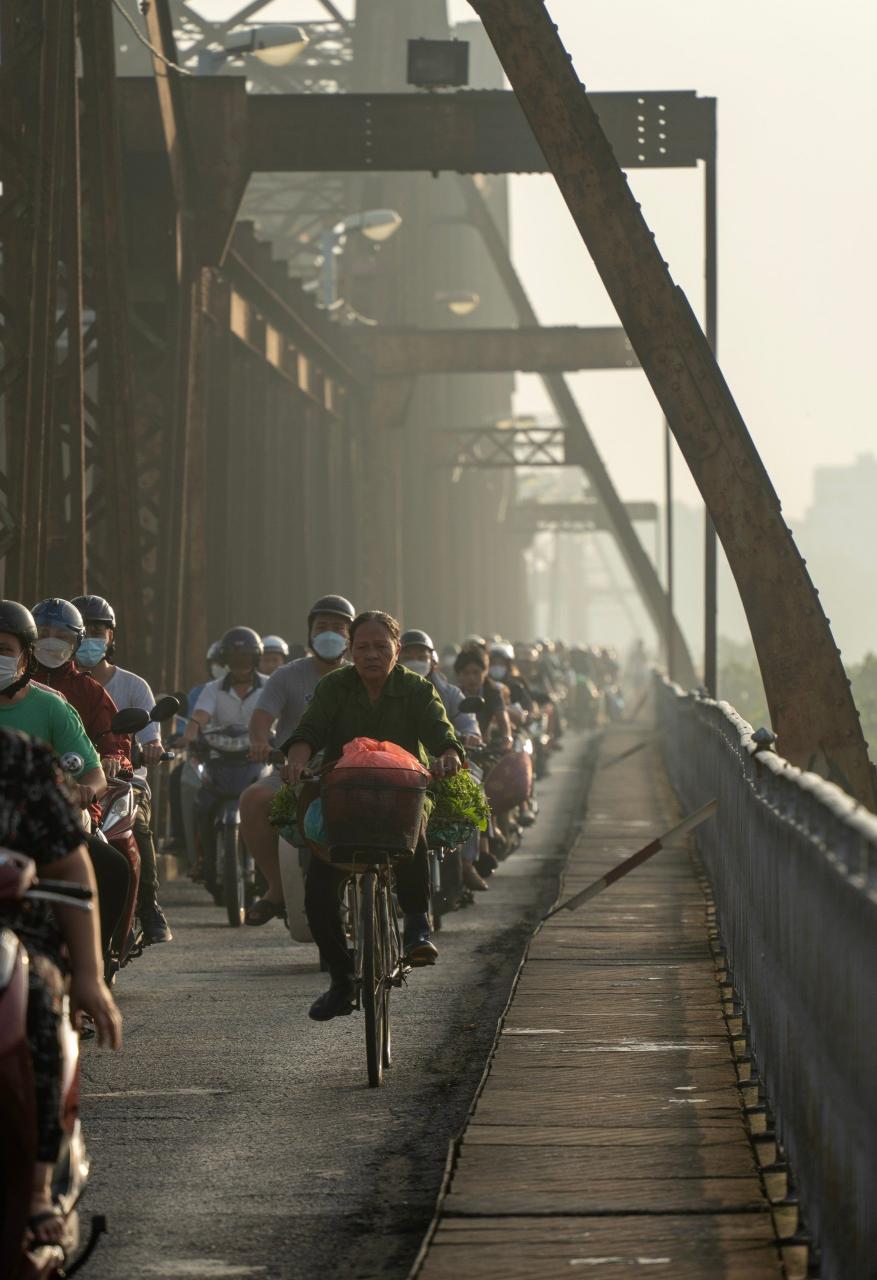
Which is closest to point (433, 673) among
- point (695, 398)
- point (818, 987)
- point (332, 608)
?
point (695, 398)

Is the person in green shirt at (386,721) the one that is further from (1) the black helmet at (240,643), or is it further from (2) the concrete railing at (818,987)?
(1) the black helmet at (240,643)

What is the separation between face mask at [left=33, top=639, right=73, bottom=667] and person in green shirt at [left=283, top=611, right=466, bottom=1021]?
1187 mm

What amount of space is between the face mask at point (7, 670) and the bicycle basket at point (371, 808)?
60.2 inches

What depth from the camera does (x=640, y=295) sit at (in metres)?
15.9

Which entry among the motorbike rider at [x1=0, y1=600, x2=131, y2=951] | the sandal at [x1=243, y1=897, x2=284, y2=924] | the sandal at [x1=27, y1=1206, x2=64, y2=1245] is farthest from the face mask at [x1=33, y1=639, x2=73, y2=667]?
the sandal at [x1=27, y1=1206, x2=64, y2=1245]

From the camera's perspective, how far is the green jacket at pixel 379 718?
990 cm


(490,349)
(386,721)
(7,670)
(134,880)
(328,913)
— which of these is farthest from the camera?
(490,349)

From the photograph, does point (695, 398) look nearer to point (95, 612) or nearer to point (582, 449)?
point (95, 612)

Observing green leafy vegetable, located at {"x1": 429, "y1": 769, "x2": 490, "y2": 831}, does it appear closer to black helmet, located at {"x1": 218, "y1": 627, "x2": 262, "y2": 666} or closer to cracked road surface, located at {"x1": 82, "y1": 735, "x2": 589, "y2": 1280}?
cracked road surface, located at {"x1": 82, "y1": 735, "x2": 589, "y2": 1280}

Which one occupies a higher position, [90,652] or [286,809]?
[90,652]

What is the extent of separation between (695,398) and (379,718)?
6520mm

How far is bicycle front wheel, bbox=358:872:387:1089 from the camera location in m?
8.97

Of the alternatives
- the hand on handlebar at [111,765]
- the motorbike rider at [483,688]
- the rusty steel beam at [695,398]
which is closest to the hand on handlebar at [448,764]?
the hand on handlebar at [111,765]

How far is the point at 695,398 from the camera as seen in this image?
52.5 feet
